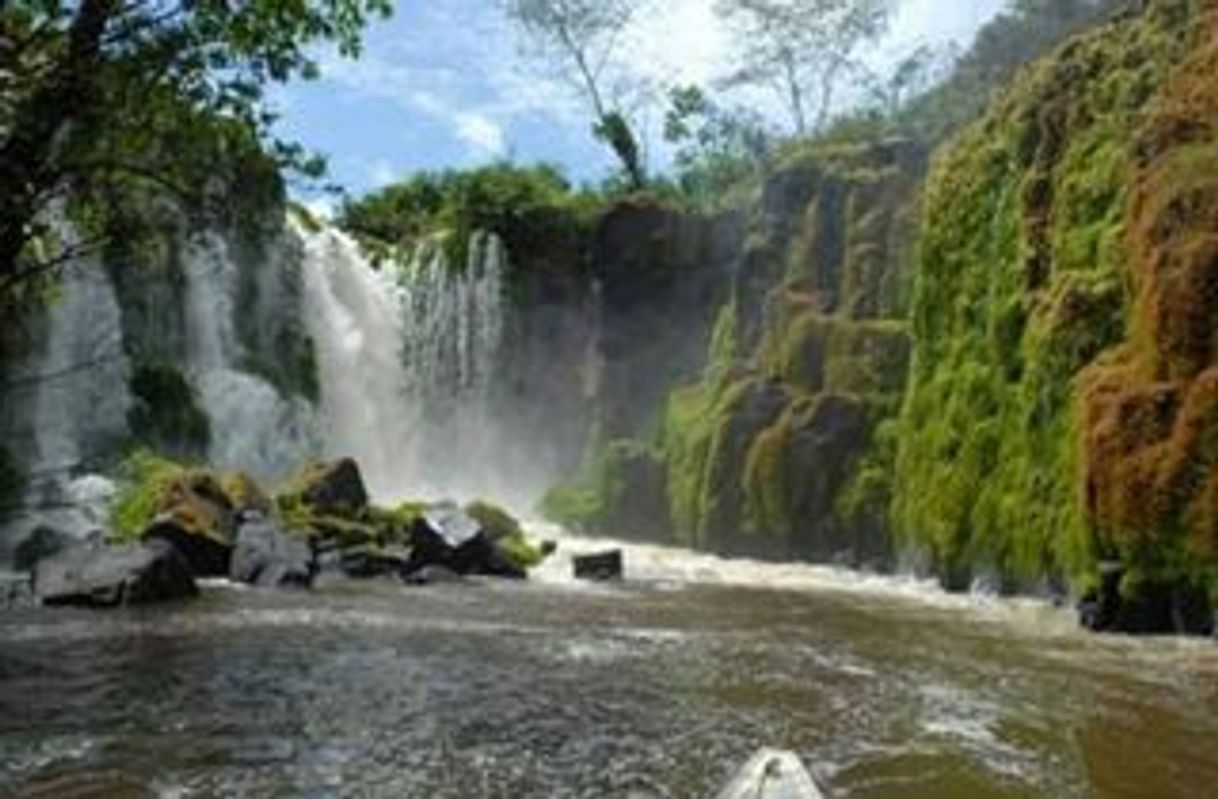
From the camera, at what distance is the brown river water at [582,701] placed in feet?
36.2

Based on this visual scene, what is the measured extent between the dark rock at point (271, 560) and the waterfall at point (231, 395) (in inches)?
572

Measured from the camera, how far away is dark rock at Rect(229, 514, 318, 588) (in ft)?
77.6

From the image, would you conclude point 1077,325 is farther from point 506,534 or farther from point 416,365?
point 416,365

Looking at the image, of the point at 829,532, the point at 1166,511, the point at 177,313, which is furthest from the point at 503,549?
the point at 177,313

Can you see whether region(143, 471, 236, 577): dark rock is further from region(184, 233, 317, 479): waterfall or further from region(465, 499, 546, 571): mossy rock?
region(184, 233, 317, 479): waterfall

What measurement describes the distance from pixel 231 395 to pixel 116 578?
63.3 feet

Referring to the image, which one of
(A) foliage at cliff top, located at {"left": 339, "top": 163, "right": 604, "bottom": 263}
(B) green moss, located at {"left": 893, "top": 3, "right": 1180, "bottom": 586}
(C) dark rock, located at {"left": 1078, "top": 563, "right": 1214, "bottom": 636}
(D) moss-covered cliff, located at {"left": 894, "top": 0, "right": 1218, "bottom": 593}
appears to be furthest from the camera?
(A) foliage at cliff top, located at {"left": 339, "top": 163, "right": 604, "bottom": 263}

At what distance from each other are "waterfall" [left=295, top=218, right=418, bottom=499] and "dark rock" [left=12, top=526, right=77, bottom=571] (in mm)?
17042

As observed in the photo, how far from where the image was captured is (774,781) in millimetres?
6719

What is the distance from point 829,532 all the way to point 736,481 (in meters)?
3.24

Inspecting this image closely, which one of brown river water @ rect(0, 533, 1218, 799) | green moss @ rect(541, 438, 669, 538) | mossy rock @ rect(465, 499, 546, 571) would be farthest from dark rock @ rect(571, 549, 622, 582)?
green moss @ rect(541, 438, 669, 538)

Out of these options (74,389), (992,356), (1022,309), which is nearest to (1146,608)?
(1022,309)

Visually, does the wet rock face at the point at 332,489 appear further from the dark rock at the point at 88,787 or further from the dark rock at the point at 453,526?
the dark rock at the point at 88,787

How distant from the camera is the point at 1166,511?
1827 cm
